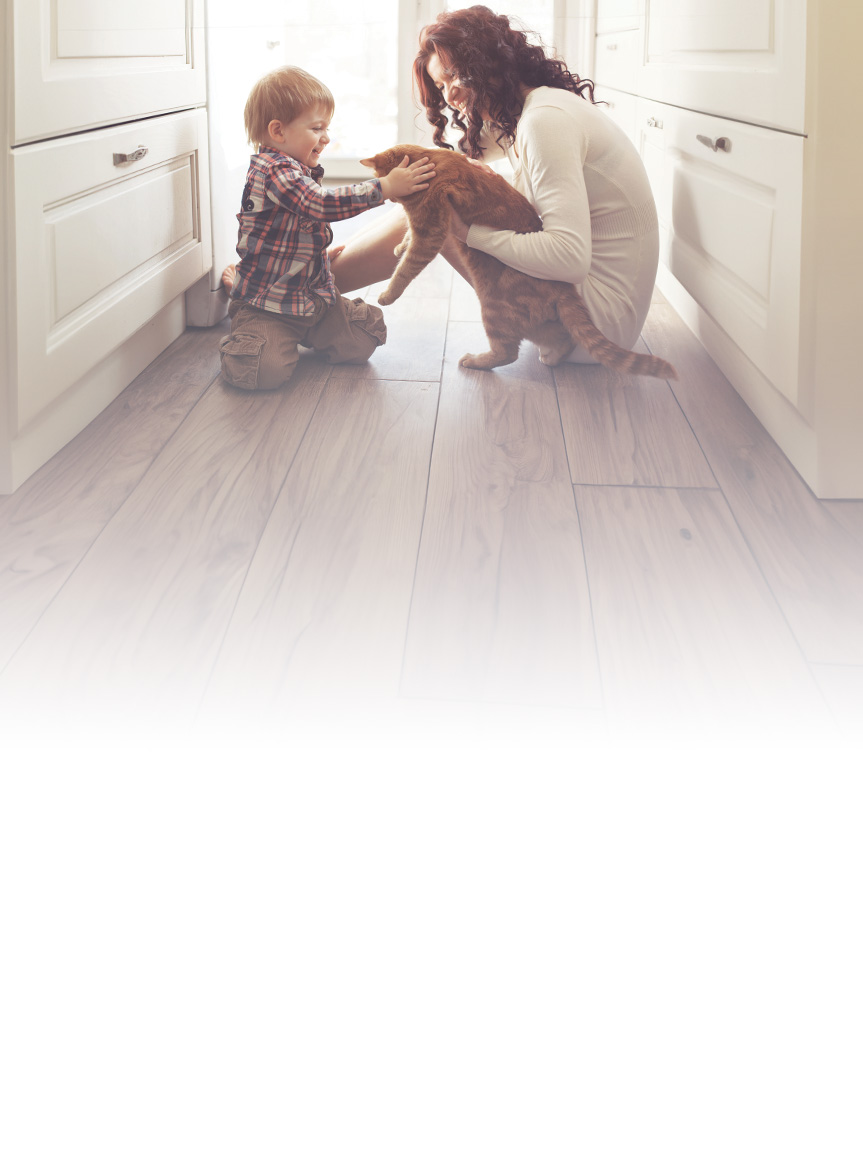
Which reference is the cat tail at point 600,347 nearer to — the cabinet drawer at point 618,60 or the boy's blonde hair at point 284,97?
the boy's blonde hair at point 284,97

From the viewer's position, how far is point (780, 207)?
132 cm

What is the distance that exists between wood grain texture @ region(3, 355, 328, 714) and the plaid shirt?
291 millimetres

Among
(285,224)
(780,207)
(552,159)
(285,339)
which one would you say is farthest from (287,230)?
(780,207)

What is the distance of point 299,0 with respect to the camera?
382cm

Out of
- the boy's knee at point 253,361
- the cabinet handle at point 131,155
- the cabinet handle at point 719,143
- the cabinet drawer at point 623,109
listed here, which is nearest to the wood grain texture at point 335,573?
the boy's knee at point 253,361

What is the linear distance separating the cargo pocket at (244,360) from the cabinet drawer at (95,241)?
158mm

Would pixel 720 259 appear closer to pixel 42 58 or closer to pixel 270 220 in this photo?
pixel 270 220

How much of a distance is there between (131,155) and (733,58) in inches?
36.9

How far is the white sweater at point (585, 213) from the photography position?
1649 mm

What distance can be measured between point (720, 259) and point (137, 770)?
51.3 inches

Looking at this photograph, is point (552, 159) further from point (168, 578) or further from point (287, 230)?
point (168, 578)

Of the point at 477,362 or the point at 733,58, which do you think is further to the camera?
the point at 477,362

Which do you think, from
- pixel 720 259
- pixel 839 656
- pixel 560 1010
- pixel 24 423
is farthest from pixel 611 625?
pixel 720 259

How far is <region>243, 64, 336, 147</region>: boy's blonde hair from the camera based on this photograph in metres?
1.68
